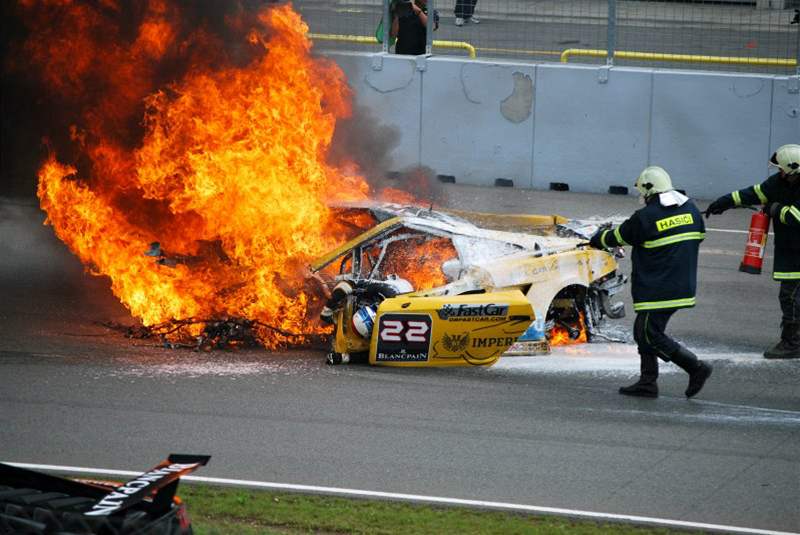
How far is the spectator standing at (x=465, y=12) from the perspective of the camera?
740 inches

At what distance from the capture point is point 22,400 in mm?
9625

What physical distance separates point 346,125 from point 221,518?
7.92 metres

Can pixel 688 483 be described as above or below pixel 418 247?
below

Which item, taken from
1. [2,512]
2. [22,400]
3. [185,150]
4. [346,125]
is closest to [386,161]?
[346,125]

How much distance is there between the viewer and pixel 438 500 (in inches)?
301

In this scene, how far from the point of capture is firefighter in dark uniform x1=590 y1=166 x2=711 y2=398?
9.86 m

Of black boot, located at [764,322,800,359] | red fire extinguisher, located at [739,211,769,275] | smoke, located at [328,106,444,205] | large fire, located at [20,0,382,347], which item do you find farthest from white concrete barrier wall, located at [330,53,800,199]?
black boot, located at [764,322,800,359]

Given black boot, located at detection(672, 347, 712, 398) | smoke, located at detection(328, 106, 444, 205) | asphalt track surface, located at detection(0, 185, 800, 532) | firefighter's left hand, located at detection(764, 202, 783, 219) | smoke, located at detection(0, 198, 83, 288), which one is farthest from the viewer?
smoke, located at detection(328, 106, 444, 205)

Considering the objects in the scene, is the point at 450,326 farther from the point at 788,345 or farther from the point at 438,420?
the point at 788,345

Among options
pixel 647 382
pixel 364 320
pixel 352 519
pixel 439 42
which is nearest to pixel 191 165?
pixel 364 320

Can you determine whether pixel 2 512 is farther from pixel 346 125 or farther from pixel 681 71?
pixel 681 71

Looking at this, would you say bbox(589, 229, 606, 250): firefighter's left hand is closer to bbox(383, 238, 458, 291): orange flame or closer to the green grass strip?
bbox(383, 238, 458, 291): orange flame

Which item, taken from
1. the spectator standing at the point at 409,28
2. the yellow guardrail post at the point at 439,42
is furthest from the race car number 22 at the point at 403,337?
the spectator standing at the point at 409,28

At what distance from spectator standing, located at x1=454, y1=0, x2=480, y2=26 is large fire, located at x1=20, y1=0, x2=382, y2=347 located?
20.5ft
